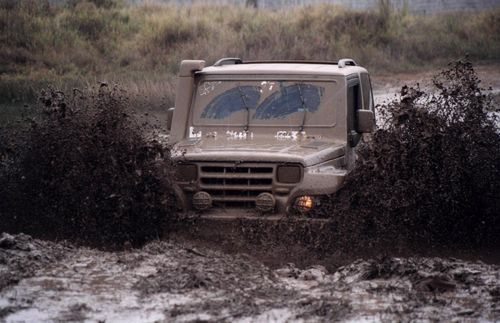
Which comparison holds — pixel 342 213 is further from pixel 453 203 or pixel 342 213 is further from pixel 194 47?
pixel 194 47

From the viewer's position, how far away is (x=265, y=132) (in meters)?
9.35

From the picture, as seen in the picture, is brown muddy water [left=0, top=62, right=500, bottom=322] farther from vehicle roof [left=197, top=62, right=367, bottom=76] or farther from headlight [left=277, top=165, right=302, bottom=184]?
vehicle roof [left=197, top=62, right=367, bottom=76]

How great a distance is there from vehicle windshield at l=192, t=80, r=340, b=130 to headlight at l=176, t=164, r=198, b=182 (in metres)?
0.88

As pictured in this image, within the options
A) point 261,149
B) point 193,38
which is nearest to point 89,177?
point 261,149

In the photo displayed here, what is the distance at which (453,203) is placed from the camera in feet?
29.3

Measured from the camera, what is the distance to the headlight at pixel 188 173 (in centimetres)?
873

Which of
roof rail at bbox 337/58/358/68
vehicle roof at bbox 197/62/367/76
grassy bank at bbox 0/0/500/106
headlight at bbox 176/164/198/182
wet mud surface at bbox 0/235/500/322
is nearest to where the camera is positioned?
wet mud surface at bbox 0/235/500/322

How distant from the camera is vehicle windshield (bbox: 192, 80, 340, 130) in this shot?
939cm

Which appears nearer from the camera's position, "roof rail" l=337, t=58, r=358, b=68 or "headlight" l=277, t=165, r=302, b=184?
"headlight" l=277, t=165, r=302, b=184

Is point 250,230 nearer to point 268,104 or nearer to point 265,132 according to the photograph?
point 265,132

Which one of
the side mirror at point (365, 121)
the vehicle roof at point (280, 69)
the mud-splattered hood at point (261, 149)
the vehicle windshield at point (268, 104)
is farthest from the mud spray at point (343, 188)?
the vehicle roof at point (280, 69)

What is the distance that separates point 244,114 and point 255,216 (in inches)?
→ 50.0

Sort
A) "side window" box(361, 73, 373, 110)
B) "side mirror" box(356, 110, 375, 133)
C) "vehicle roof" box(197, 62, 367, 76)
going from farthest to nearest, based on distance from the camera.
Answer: "side window" box(361, 73, 373, 110) → "vehicle roof" box(197, 62, 367, 76) → "side mirror" box(356, 110, 375, 133)

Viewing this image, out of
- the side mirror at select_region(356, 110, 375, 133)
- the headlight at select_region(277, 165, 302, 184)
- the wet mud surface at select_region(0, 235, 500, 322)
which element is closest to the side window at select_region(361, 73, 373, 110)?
the side mirror at select_region(356, 110, 375, 133)
